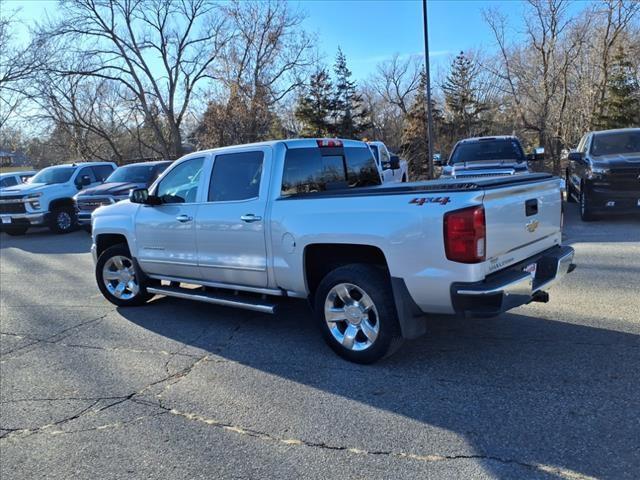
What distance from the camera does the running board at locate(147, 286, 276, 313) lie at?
4.80 metres

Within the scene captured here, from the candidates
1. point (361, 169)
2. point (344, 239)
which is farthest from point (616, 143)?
point (344, 239)

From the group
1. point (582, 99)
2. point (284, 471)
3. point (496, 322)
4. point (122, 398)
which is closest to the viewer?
point (284, 471)

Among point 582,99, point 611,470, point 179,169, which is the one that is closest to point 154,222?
point 179,169

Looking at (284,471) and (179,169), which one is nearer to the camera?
(284,471)

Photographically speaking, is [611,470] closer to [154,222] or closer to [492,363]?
[492,363]

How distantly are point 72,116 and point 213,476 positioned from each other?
37.4m

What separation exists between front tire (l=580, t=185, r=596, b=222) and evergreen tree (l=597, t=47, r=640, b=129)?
19799 mm

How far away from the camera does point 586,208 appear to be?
10.6 m

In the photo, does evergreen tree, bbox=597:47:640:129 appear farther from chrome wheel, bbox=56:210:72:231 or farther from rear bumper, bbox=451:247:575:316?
rear bumper, bbox=451:247:575:316

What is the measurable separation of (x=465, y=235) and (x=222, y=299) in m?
2.65

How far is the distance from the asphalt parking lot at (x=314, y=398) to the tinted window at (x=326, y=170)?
4.87ft

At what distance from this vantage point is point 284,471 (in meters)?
2.93

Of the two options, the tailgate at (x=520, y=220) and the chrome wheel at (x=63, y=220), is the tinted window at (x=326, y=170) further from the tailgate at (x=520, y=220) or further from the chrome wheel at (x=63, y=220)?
the chrome wheel at (x=63, y=220)

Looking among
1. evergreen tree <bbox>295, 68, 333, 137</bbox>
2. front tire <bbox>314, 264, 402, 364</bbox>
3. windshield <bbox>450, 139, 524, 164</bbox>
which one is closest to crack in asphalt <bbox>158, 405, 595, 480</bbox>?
front tire <bbox>314, 264, 402, 364</bbox>
